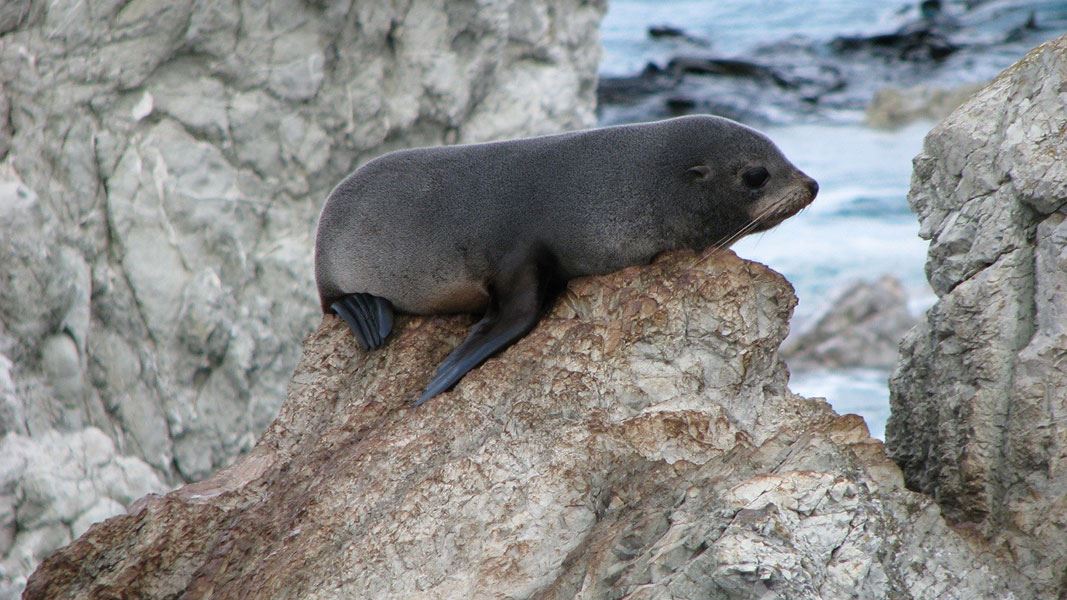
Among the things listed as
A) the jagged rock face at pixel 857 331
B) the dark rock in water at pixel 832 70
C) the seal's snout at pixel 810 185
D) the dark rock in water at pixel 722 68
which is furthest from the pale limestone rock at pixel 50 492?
the dark rock in water at pixel 722 68

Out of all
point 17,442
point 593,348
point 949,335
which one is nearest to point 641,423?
point 593,348

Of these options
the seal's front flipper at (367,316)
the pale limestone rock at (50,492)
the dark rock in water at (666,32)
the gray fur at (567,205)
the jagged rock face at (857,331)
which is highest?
the gray fur at (567,205)

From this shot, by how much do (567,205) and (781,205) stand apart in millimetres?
862

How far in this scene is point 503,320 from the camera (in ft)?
15.3

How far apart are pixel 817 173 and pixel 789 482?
53.2ft

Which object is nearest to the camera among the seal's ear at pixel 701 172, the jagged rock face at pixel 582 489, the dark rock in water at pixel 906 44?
the jagged rock face at pixel 582 489

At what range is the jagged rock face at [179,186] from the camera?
7.31 metres

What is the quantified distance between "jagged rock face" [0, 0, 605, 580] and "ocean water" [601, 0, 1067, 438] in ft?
11.8

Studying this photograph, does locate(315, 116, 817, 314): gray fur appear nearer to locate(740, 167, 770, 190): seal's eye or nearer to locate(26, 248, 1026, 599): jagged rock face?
locate(740, 167, 770, 190): seal's eye

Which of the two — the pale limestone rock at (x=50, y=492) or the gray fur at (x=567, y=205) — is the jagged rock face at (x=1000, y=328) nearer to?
the gray fur at (x=567, y=205)

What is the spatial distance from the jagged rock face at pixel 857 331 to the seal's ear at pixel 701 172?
24.8 feet

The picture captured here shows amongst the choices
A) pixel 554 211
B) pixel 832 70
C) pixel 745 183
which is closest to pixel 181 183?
pixel 554 211

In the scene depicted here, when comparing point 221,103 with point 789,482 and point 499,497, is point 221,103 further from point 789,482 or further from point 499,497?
point 789,482

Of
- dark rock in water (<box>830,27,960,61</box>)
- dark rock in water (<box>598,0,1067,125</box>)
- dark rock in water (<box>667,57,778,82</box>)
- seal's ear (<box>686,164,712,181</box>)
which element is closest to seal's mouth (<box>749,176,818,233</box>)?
seal's ear (<box>686,164,712,181</box>)
